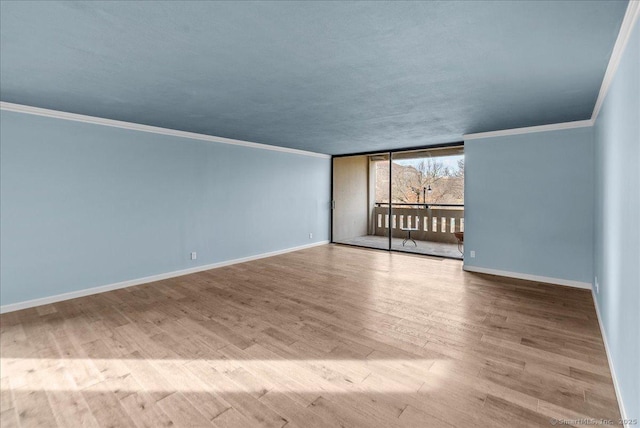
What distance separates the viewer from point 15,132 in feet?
11.2

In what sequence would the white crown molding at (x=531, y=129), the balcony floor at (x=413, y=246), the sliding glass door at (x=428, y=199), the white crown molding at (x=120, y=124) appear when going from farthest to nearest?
the sliding glass door at (x=428, y=199), the balcony floor at (x=413, y=246), the white crown molding at (x=531, y=129), the white crown molding at (x=120, y=124)

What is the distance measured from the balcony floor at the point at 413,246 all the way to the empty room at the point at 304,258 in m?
0.71

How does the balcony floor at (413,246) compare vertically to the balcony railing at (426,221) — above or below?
below

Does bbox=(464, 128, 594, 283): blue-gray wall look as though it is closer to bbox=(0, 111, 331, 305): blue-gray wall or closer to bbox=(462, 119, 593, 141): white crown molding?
bbox=(462, 119, 593, 141): white crown molding

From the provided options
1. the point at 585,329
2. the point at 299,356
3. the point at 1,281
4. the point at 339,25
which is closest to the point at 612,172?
the point at 585,329

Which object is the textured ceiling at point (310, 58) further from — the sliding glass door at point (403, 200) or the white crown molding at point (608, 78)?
the sliding glass door at point (403, 200)

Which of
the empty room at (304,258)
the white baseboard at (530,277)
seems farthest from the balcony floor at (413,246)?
the white baseboard at (530,277)

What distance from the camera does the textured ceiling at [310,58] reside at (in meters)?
1.68

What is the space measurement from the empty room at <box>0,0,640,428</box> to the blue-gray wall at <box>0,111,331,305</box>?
25 mm

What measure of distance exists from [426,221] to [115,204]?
23.3 ft

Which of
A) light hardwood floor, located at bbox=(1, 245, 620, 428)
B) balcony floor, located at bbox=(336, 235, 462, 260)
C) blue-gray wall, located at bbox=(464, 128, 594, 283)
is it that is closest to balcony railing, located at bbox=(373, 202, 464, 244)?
balcony floor, located at bbox=(336, 235, 462, 260)

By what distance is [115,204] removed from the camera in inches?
165

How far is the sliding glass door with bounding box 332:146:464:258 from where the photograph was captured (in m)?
7.87

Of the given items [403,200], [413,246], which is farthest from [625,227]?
[403,200]
